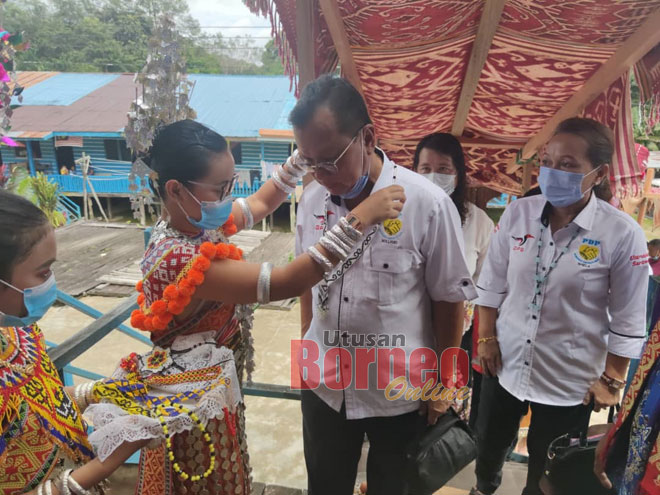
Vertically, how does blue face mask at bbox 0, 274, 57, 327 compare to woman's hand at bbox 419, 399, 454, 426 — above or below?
above

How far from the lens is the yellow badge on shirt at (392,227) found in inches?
65.1

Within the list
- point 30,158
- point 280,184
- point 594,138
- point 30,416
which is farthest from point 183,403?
point 30,158

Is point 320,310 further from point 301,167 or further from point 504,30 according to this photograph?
point 504,30

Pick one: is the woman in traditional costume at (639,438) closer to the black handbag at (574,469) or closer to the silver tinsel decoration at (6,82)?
the black handbag at (574,469)

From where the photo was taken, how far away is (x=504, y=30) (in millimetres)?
2277

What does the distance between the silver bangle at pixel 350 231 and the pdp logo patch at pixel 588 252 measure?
43.5 inches

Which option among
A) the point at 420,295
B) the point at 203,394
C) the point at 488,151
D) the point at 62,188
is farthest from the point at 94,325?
the point at 62,188

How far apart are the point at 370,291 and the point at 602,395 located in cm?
119

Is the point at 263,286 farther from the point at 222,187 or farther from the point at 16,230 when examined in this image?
the point at 16,230

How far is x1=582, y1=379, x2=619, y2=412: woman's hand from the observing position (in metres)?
1.91

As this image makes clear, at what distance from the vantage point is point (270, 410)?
557 cm

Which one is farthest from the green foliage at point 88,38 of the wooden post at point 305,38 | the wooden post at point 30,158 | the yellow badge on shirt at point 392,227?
the yellow badge on shirt at point 392,227

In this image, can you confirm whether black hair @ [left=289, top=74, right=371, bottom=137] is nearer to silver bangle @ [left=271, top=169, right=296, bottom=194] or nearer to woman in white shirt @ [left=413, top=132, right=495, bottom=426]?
silver bangle @ [left=271, top=169, right=296, bottom=194]

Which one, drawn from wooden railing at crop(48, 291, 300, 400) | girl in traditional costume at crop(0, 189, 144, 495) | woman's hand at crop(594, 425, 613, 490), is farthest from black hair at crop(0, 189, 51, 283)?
woman's hand at crop(594, 425, 613, 490)
